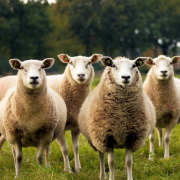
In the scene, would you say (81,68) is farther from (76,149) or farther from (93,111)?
(76,149)

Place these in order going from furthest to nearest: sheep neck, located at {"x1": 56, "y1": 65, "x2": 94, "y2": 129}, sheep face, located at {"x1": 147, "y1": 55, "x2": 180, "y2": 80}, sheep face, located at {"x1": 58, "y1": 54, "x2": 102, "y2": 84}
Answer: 1. sheep face, located at {"x1": 147, "y1": 55, "x2": 180, "y2": 80}
2. sheep neck, located at {"x1": 56, "y1": 65, "x2": 94, "y2": 129}
3. sheep face, located at {"x1": 58, "y1": 54, "x2": 102, "y2": 84}

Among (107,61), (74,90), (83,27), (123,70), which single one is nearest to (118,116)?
(123,70)

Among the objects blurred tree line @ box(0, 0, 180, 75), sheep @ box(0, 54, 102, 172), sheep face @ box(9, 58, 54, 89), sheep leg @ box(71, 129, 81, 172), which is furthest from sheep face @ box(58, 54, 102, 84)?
blurred tree line @ box(0, 0, 180, 75)

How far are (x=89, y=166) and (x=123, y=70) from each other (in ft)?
7.24

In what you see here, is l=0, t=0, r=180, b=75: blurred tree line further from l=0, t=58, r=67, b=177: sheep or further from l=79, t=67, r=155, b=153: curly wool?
l=79, t=67, r=155, b=153: curly wool

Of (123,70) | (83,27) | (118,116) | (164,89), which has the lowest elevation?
(118,116)

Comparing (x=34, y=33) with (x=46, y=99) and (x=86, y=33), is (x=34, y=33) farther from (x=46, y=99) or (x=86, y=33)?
(x=46, y=99)

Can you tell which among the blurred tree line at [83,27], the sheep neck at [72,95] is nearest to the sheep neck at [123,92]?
the sheep neck at [72,95]

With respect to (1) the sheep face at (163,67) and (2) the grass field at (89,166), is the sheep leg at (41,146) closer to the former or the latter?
(2) the grass field at (89,166)

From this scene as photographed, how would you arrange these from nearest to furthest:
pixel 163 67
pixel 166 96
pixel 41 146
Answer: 1. pixel 41 146
2. pixel 163 67
3. pixel 166 96

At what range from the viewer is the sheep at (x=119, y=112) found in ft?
13.0

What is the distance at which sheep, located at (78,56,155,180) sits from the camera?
397cm

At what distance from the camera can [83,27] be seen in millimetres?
34250

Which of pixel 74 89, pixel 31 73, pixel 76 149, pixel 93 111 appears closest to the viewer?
pixel 31 73
